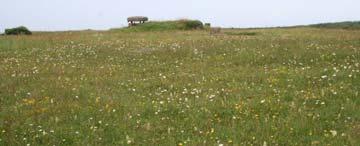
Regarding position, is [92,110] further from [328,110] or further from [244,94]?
[328,110]

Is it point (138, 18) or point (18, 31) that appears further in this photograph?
point (138, 18)

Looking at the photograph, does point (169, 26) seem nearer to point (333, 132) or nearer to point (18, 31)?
point (18, 31)

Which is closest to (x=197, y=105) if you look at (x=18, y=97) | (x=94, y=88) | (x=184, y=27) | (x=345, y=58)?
(x=94, y=88)

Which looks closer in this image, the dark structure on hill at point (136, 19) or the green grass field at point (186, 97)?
the green grass field at point (186, 97)

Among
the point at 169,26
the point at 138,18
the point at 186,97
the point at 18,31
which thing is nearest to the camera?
the point at 186,97

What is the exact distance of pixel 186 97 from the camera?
55.1 feet

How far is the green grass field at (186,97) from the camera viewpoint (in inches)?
507

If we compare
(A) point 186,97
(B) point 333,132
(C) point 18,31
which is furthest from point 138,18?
Result: (B) point 333,132

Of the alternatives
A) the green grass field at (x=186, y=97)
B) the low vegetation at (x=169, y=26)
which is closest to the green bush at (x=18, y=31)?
the low vegetation at (x=169, y=26)

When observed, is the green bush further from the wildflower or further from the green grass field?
the wildflower

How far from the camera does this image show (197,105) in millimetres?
15531

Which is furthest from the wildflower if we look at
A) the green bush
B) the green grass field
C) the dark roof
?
the dark roof

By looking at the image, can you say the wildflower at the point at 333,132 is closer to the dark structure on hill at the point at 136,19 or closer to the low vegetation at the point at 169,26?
the low vegetation at the point at 169,26

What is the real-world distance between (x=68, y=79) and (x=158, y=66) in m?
4.54
